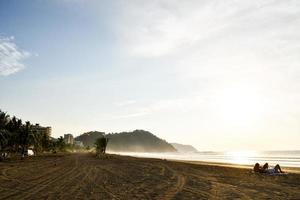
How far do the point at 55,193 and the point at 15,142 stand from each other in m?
84.6

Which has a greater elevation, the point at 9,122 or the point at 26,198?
the point at 9,122

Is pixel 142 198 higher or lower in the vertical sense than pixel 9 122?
lower

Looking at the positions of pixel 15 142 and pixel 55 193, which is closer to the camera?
pixel 55 193

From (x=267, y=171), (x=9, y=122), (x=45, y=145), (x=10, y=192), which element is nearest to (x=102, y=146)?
(x=45, y=145)

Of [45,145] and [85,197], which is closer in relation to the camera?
[85,197]

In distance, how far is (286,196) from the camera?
677 inches

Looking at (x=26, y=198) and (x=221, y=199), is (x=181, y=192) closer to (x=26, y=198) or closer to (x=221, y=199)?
(x=221, y=199)

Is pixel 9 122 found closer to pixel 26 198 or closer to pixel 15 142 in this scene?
pixel 15 142

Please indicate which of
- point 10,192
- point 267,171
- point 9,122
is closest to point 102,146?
point 9,122

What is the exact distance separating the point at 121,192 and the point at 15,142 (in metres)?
85.4

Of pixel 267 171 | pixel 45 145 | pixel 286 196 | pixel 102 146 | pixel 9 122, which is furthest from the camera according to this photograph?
pixel 45 145

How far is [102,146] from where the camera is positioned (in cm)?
12631

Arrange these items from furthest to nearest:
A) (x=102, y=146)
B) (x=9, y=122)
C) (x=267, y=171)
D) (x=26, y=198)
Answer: (x=102, y=146)
(x=9, y=122)
(x=267, y=171)
(x=26, y=198)

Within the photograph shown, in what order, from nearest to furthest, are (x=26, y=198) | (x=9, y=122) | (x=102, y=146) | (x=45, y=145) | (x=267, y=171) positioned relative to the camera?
(x=26, y=198) → (x=267, y=171) → (x=9, y=122) → (x=102, y=146) → (x=45, y=145)
